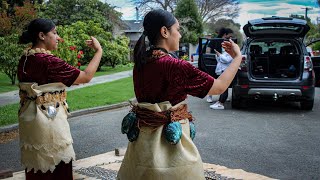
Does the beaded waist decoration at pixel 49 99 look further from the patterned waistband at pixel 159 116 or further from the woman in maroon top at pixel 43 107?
the patterned waistband at pixel 159 116

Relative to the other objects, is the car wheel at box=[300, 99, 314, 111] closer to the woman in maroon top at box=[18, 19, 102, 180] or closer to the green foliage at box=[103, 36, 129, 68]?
the woman in maroon top at box=[18, 19, 102, 180]

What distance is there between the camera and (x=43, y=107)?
10.6ft

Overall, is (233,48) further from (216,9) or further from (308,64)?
(216,9)

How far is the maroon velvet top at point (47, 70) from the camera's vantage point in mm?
3088

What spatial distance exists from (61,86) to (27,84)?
26cm

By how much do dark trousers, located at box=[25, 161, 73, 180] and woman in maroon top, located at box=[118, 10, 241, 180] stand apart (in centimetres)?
112

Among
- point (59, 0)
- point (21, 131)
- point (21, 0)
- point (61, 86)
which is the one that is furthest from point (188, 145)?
point (59, 0)

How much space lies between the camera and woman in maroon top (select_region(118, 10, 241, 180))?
7.68 feet

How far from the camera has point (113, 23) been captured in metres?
27.2

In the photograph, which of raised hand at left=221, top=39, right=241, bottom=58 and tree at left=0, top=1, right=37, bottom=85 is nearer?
raised hand at left=221, top=39, right=241, bottom=58

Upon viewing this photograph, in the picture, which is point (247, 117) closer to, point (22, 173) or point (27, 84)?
point (22, 173)

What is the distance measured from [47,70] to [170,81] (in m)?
1.22

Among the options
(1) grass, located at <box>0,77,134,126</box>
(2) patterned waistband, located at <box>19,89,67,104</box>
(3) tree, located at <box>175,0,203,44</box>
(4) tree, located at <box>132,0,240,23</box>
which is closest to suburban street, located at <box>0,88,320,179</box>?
(1) grass, located at <box>0,77,134,126</box>

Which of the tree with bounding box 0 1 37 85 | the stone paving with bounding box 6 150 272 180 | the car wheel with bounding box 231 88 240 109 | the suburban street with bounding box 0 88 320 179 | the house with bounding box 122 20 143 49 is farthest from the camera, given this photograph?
the house with bounding box 122 20 143 49
